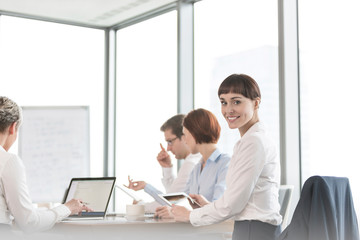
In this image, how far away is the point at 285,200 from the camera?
422cm

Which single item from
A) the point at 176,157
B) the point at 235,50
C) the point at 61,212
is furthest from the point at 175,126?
the point at 61,212

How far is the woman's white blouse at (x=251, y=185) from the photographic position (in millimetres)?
2418

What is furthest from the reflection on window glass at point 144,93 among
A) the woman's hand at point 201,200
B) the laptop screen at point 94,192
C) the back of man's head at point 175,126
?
the woman's hand at point 201,200

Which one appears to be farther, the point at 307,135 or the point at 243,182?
the point at 307,135

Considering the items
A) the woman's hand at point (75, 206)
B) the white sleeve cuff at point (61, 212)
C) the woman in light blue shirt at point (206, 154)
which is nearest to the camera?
the white sleeve cuff at point (61, 212)

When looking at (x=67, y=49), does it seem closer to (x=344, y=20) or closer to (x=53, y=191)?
(x=53, y=191)

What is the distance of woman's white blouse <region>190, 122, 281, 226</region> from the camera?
2.42 meters

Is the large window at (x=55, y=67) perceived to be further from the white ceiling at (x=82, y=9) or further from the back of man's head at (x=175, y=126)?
the back of man's head at (x=175, y=126)

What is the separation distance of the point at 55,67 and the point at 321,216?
528cm

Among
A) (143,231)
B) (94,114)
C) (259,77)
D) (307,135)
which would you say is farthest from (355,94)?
(94,114)

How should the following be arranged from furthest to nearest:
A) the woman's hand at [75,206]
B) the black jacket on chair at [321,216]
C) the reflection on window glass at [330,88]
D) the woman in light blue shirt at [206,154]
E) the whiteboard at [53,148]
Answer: the whiteboard at [53,148] < the reflection on window glass at [330,88] < the woman in light blue shirt at [206,154] < the woman's hand at [75,206] < the black jacket on chair at [321,216]

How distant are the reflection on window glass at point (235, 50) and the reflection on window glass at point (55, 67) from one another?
1.88m

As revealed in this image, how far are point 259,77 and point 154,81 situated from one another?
1885 millimetres

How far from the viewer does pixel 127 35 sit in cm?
706
